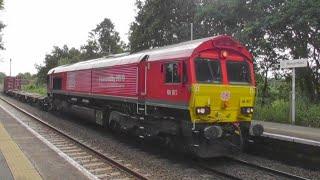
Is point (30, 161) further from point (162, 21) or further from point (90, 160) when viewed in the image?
point (162, 21)

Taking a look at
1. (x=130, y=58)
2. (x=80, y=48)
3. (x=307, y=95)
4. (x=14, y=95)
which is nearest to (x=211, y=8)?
(x=307, y=95)

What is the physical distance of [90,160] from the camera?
524 inches

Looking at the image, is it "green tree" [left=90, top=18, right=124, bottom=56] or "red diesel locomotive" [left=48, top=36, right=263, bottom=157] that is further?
"green tree" [left=90, top=18, right=124, bottom=56]

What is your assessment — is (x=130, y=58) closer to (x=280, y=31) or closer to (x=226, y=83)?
(x=226, y=83)

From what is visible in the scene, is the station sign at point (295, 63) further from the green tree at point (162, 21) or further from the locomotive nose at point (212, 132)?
the green tree at point (162, 21)

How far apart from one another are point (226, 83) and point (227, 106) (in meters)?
0.60

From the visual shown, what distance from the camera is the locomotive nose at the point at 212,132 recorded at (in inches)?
476

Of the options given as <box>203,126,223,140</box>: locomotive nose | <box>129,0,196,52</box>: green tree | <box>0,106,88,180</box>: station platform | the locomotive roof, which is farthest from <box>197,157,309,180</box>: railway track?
<box>129,0,196,52</box>: green tree

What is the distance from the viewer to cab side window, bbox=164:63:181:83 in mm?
12977

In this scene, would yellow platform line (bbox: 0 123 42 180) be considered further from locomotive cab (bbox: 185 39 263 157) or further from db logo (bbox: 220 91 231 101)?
db logo (bbox: 220 91 231 101)

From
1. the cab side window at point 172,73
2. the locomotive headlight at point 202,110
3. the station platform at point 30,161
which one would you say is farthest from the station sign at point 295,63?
the station platform at point 30,161

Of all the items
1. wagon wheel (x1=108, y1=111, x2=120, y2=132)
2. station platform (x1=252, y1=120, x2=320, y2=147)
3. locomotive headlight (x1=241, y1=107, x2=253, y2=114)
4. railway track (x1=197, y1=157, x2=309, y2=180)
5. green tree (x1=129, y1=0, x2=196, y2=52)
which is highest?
green tree (x1=129, y1=0, x2=196, y2=52)

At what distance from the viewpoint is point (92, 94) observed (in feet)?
66.3

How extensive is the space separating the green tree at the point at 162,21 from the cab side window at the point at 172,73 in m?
23.6
